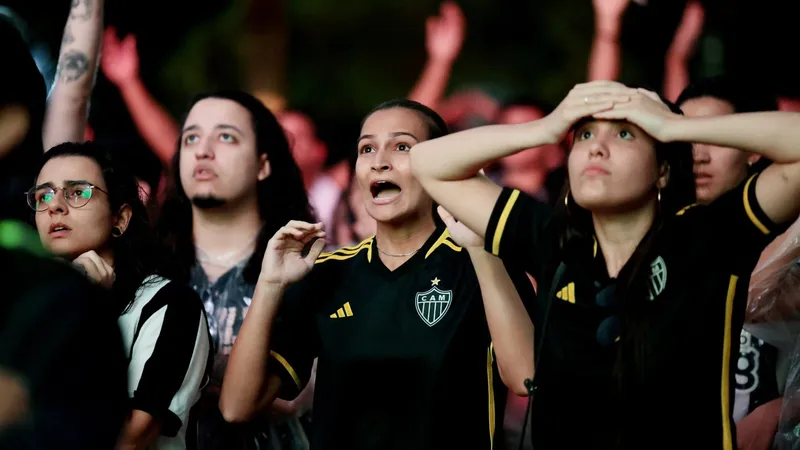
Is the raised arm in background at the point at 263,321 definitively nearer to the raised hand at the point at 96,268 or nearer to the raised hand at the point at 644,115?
the raised hand at the point at 96,268

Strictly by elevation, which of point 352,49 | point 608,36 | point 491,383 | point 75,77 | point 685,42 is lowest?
point 491,383

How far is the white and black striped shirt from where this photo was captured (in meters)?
3.37

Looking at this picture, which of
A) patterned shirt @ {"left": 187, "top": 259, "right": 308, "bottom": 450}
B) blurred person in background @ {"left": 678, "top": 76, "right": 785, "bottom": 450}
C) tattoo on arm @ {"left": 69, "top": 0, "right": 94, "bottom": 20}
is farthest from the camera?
tattoo on arm @ {"left": 69, "top": 0, "right": 94, "bottom": 20}

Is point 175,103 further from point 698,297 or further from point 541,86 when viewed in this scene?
point 698,297

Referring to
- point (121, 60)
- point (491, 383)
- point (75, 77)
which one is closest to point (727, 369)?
point (491, 383)

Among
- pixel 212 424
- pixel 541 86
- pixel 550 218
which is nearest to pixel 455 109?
pixel 541 86

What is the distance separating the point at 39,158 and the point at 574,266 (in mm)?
1739

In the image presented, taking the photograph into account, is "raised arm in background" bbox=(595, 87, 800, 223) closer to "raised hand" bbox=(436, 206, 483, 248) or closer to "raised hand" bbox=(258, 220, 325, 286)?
"raised hand" bbox=(436, 206, 483, 248)

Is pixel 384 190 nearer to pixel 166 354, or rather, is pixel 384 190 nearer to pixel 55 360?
pixel 166 354

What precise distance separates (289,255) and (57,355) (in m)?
1.57

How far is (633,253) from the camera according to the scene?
301 centimetres

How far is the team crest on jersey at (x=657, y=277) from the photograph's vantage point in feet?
9.68

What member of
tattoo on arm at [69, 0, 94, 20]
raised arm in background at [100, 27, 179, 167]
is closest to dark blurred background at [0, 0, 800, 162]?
raised arm in background at [100, 27, 179, 167]

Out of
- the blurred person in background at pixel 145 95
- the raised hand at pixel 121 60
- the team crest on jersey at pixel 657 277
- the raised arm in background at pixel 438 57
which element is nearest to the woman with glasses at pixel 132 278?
the team crest on jersey at pixel 657 277
